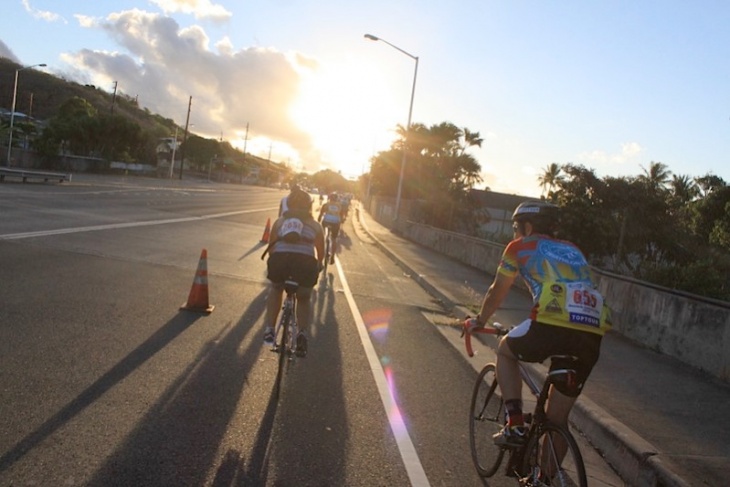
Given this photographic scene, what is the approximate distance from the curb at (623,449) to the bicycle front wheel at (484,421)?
1.00 meters

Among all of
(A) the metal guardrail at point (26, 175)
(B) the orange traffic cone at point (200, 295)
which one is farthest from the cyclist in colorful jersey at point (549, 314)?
(A) the metal guardrail at point (26, 175)

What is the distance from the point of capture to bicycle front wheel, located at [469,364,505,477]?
15.2 ft

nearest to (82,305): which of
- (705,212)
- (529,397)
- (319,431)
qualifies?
(319,431)

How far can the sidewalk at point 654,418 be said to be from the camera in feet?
15.4

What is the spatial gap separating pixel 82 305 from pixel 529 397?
5.45 m

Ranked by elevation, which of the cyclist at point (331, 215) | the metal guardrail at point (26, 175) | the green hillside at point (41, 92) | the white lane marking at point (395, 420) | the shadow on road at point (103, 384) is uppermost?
the green hillside at point (41, 92)

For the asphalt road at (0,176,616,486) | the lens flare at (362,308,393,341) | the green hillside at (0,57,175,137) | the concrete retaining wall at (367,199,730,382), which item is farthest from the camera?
the green hillside at (0,57,175,137)

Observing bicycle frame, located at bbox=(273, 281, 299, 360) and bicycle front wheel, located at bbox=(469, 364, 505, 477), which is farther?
bicycle frame, located at bbox=(273, 281, 299, 360)

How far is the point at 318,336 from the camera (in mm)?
8344

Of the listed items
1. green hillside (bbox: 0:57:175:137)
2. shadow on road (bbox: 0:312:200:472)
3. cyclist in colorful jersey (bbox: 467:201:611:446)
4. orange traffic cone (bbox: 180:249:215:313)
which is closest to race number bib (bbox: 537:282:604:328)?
cyclist in colorful jersey (bbox: 467:201:611:446)

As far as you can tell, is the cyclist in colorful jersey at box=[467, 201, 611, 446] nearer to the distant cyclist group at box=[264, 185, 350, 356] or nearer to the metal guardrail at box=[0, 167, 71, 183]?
the distant cyclist group at box=[264, 185, 350, 356]

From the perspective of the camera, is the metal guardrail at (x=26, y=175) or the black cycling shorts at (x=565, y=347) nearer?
the black cycling shorts at (x=565, y=347)

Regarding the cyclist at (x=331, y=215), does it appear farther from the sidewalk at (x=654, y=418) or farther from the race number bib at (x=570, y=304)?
the race number bib at (x=570, y=304)

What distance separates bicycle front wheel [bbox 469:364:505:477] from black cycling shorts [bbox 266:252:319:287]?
1991 mm
